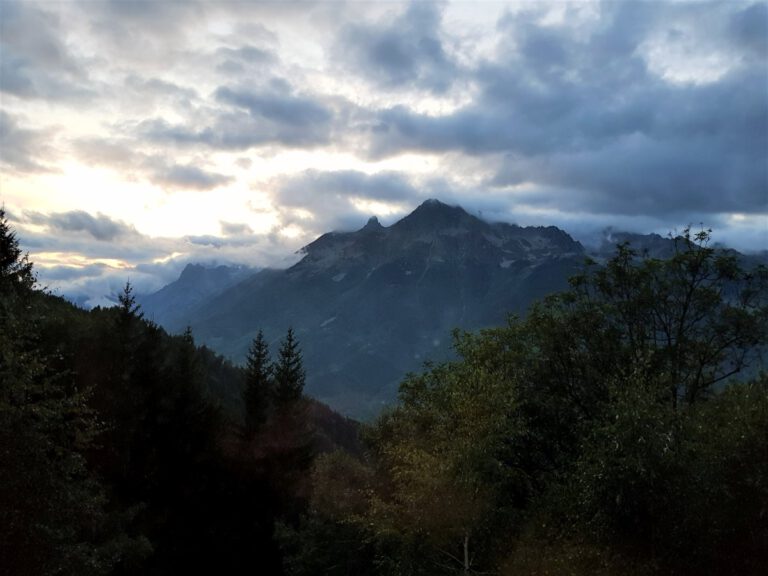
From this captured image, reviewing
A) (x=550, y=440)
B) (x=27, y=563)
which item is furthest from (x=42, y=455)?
(x=550, y=440)

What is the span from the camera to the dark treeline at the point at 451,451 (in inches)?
818

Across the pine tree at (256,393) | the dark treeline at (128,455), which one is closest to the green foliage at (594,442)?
the dark treeline at (128,455)

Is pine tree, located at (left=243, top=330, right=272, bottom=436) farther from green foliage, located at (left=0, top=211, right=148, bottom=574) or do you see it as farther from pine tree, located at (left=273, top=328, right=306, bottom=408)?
green foliage, located at (left=0, top=211, right=148, bottom=574)

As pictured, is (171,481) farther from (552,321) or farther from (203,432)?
(552,321)

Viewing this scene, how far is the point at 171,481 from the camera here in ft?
134

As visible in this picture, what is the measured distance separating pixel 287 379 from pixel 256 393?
14.9 ft

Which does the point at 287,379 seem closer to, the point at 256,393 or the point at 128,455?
the point at 256,393

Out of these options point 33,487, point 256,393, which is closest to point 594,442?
point 33,487

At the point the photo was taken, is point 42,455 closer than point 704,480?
Yes

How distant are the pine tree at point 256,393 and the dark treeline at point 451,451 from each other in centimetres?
20

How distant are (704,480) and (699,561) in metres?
3.24

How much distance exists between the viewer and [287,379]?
54.9 meters

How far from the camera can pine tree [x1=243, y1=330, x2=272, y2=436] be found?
1967 inches

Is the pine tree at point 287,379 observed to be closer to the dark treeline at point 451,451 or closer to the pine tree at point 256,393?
the dark treeline at point 451,451
